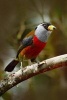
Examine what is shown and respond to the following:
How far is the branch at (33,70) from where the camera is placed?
1.07 meters

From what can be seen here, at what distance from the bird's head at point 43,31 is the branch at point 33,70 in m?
0.22

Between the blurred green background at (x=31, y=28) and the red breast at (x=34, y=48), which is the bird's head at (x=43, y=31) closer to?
the red breast at (x=34, y=48)

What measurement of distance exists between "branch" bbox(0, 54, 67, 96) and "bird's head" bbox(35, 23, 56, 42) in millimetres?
219

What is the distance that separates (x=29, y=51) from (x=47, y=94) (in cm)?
65

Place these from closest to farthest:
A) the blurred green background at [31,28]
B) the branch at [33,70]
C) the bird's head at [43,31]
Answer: the branch at [33,70] → the bird's head at [43,31] → the blurred green background at [31,28]

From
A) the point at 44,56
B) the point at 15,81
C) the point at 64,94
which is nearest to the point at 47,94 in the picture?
the point at 64,94

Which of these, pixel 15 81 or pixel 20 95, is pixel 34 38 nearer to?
pixel 15 81

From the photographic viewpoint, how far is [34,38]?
1357mm

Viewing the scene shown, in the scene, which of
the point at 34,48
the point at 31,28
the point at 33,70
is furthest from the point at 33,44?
the point at 31,28

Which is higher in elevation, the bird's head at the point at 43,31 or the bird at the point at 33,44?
the bird's head at the point at 43,31

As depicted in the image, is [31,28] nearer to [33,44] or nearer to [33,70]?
[33,44]

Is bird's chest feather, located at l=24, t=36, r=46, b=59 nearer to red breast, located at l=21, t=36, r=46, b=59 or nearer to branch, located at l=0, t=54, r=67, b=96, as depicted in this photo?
red breast, located at l=21, t=36, r=46, b=59

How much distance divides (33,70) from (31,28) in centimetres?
67

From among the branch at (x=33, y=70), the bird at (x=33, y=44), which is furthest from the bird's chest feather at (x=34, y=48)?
the branch at (x=33, y=70)
